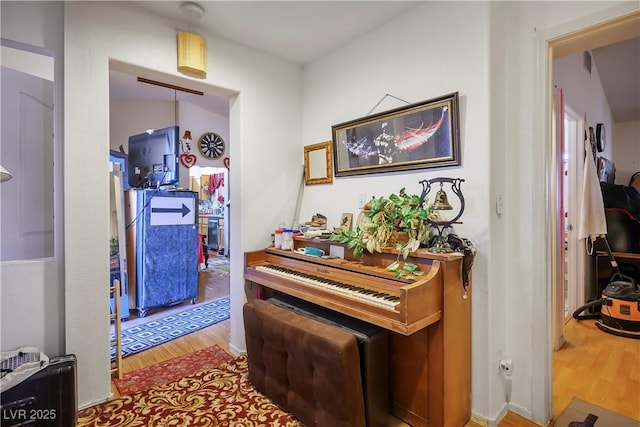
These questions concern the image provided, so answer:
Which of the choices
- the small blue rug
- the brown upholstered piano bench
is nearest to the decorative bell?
the brown upholstered piano bench

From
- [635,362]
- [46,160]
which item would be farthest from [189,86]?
[635,362]

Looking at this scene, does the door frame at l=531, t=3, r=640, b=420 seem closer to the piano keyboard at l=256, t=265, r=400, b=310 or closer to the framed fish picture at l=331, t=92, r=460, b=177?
the framed fish picture at l=331, t=92, r=460, b=177

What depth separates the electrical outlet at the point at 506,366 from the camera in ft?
5.94

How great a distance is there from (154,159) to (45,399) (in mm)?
2768

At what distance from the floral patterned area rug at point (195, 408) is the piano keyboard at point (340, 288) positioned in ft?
2.52

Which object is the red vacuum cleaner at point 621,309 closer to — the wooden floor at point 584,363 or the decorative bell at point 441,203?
the wooden floor at point 584,363

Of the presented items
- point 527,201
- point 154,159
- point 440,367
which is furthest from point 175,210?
point 527,201

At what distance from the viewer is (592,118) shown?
3496 millimetres

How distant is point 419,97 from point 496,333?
4.97 feet

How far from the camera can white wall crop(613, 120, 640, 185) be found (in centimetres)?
465

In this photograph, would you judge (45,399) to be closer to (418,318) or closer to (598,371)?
(418,318)

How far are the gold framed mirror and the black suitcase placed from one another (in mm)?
2033

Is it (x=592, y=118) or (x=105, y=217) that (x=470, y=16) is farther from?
(x=592, y=118)

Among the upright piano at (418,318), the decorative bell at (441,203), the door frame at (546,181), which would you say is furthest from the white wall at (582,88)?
the upright piano at (418,318)
